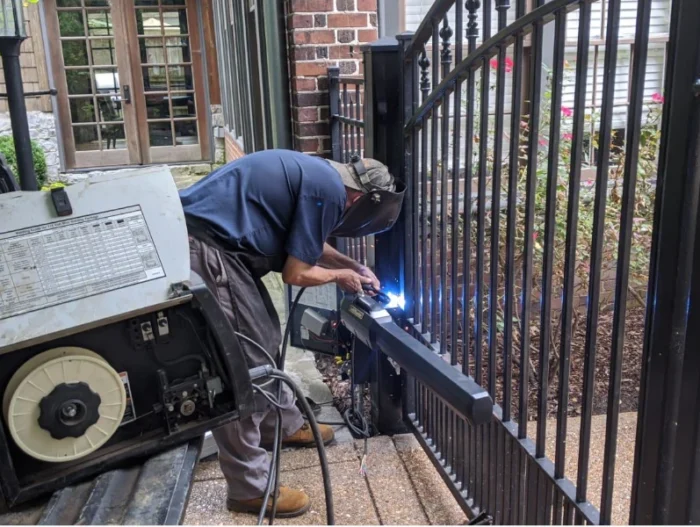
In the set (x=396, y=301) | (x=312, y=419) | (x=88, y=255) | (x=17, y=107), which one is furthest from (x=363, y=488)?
(x=17, y=107)

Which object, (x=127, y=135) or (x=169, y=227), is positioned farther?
(x=127, y=135)

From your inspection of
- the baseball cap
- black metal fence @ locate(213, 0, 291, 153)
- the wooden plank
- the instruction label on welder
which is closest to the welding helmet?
the baseball cap

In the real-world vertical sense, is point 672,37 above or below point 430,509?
above

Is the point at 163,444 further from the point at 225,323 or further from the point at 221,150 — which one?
the point at 221,150

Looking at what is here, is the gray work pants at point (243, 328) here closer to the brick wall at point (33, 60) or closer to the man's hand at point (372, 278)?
the man's hand at point (372, 278)

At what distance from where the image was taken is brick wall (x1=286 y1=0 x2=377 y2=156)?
392 cm

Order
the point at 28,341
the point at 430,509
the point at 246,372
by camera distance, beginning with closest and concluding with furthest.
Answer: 1. the point at 28,341
2. the point at 246,372
3. the point at 430,509

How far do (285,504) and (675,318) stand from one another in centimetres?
191

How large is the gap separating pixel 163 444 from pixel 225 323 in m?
0.30

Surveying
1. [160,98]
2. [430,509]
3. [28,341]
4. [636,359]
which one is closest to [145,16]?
[160,98]

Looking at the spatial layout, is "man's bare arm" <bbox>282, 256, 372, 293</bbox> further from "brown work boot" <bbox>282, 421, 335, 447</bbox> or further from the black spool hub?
the black spool hub

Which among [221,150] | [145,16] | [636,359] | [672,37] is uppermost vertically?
[145,16]

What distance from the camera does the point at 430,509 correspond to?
2781mm

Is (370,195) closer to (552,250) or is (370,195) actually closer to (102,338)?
(552,250)
